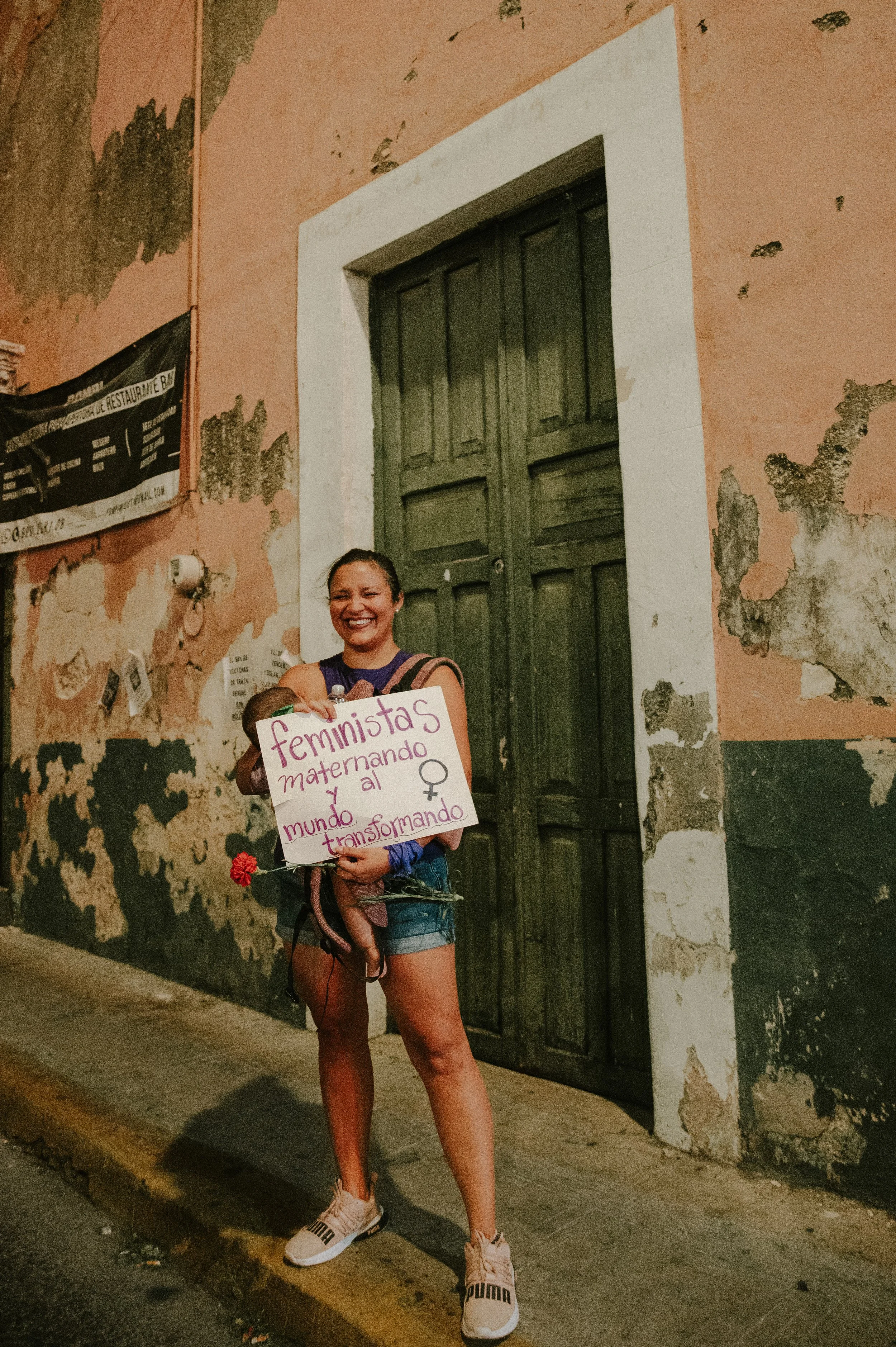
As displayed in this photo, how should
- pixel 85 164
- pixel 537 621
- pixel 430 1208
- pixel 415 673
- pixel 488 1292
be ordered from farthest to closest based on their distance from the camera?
pixel 85 164, pixel 537 621, pixel 430 1208, pixel 415 673, pixel 488 1292

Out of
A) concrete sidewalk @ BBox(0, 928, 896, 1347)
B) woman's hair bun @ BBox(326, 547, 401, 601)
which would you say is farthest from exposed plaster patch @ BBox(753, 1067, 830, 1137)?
woman's hair bun @ BBox(326, 547, 401, 601)

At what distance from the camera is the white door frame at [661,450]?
8.76 ft

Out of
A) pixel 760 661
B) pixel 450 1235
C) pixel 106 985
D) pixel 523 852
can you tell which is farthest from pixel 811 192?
pixel 106 985

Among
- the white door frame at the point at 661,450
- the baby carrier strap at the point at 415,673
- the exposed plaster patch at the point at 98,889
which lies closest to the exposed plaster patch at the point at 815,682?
the white door frame at the point at 661,450

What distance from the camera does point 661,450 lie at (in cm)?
282

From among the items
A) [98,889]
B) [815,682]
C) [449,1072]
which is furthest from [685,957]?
[98,889]

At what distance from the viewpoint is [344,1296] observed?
2.04 meters

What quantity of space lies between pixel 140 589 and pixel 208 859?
60.8 inches

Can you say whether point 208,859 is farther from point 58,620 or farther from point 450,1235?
point 450,1235

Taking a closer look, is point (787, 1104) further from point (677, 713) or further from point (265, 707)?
point (265, 707)

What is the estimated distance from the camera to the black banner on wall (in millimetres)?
4805

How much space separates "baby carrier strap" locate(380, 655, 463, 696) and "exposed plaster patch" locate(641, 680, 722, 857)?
0.88 meters

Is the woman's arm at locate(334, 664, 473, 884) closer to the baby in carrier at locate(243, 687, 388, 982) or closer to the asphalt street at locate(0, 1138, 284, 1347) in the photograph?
the baby in carrier at locate(243, 687, 388, 982)

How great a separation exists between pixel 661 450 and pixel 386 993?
5.87 ft
